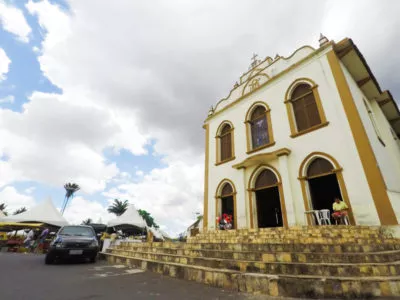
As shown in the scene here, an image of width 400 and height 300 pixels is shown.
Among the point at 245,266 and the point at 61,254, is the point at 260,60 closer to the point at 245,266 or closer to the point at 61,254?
the point at 245,266

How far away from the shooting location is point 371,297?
9.30 feet

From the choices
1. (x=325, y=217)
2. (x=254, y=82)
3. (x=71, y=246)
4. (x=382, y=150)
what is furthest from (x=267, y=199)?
(x=71, y=246)

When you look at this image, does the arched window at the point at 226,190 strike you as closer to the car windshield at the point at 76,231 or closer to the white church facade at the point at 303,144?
the white church facade at the point at 303,144

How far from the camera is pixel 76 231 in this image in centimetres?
793

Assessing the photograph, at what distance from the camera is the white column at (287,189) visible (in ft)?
27.2

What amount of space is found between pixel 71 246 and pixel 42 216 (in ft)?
41.3

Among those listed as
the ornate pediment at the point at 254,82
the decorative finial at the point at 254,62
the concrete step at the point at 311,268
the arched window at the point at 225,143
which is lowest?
the concrete step at the point at 311,268

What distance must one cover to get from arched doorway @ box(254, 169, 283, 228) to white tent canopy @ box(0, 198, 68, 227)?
15705mm

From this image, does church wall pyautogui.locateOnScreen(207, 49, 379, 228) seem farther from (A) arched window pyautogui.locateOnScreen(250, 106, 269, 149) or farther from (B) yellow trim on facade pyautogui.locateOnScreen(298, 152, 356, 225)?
(A) arched window pyautogui.locateOnScreen(250, 106, 269, 149)

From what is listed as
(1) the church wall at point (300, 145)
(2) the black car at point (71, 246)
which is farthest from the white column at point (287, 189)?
(2) the black car at point (71, 246)

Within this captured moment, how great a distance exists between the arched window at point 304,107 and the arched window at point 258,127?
1.17 m

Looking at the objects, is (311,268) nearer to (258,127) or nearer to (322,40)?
(258,127)

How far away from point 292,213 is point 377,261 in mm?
4600

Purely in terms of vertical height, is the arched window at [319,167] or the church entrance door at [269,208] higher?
the arched window at [319,167]
